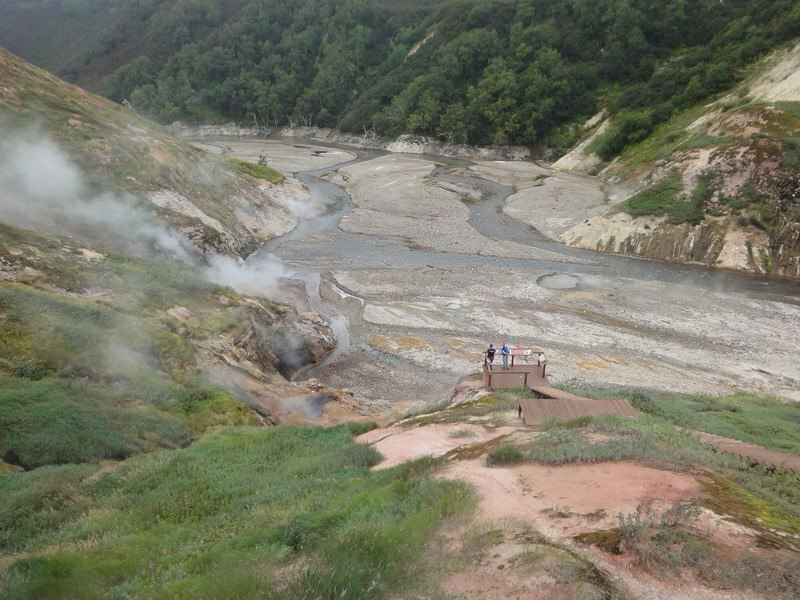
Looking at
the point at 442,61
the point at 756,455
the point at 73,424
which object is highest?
the point at 442,61

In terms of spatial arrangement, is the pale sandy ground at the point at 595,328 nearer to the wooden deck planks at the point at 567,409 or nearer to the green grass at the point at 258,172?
the wooden deck planks at the point at 567,409

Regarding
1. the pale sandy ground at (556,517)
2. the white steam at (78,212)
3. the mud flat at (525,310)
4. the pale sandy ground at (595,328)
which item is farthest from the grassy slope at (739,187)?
the pale sandy ground at (556,517)

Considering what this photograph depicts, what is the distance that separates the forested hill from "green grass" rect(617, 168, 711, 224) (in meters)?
22.4

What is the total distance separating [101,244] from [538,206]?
44710 millimetres

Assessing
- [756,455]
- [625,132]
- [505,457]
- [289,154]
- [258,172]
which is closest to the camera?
[505,457]

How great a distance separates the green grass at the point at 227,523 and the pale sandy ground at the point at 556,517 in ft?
Result: 2.12

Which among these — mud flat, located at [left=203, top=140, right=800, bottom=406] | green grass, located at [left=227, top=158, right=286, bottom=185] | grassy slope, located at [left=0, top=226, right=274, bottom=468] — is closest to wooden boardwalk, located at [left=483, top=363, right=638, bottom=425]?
mud flat, located at [left=203, top=140, right=800, bottom=406]

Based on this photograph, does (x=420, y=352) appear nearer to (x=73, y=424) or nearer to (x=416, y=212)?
(x=73, y=424)

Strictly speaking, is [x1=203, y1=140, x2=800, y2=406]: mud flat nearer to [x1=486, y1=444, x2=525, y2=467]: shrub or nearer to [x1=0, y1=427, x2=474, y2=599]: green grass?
[x1=0, y1=427, x2=474, y2=599]: green grass

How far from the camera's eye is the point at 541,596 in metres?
5.90

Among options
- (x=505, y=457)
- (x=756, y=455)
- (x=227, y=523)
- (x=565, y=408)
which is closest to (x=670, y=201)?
(x=565, y=408)

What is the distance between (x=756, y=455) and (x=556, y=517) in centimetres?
720

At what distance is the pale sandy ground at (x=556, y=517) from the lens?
605 cm

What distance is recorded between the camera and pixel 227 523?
9492 millimetres
